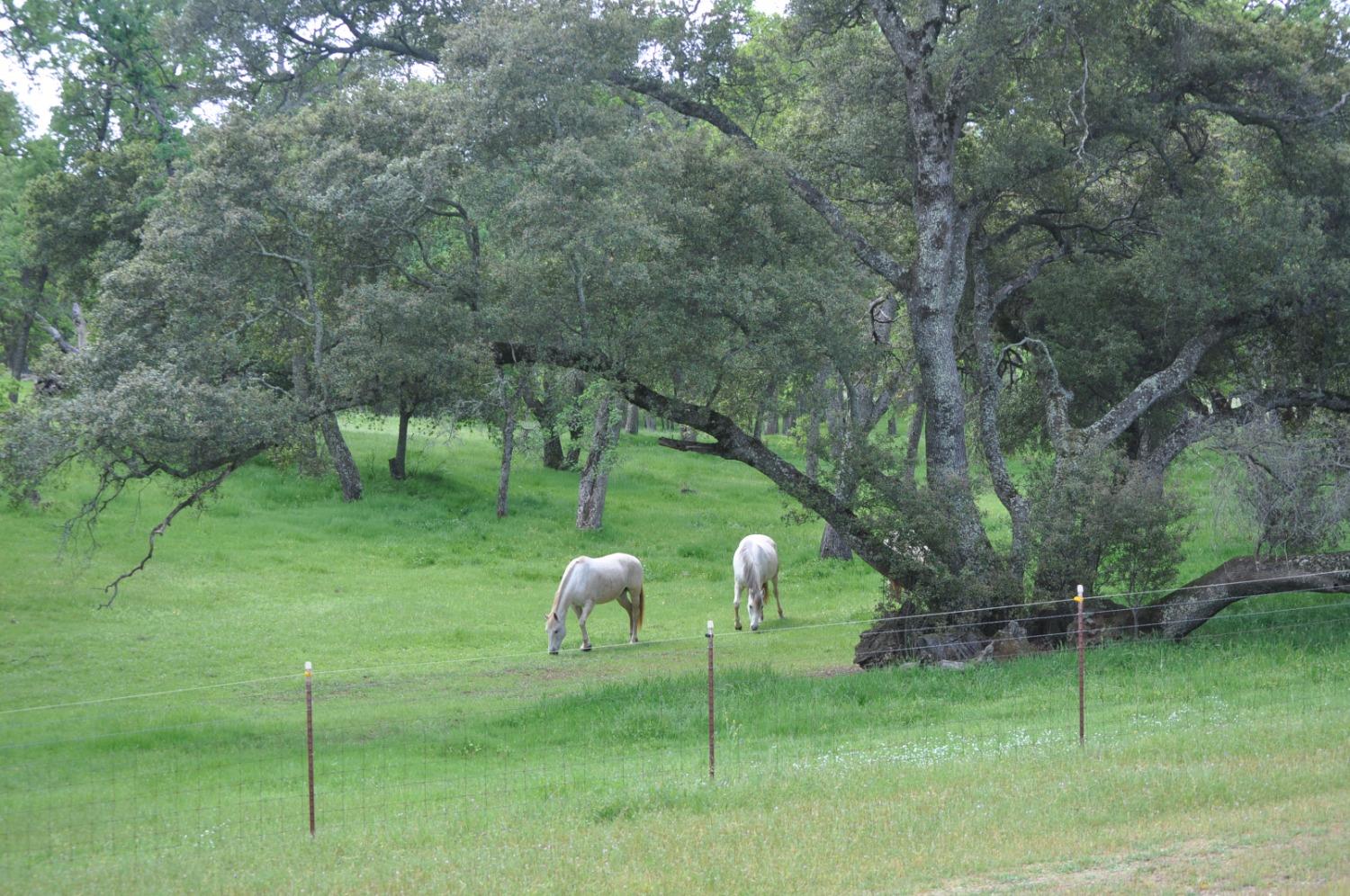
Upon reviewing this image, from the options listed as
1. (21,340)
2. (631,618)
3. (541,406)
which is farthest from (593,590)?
(21,340)

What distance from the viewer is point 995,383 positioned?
22.5 meters

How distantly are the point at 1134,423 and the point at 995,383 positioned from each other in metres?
4.58

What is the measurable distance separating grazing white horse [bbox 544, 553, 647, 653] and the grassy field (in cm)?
60

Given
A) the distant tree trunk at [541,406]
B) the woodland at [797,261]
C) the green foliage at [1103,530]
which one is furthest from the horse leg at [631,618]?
the green foliage at [1103,530]

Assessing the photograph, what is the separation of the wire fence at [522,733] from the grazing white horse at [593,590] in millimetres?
1991

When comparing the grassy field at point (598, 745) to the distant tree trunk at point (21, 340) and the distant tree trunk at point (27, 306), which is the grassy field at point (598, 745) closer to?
the distant tree trunk at point (27, 306)

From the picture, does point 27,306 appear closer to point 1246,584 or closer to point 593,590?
point 593,590

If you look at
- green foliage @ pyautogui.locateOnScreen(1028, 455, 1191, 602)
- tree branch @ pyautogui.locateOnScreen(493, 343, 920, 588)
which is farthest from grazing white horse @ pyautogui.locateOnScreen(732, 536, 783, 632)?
green foliage @ pyautogui.locateOnScreen(1028, 455, 1191, 602)

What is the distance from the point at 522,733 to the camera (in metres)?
15.2

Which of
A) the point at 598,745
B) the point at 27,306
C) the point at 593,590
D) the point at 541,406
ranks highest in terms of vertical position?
the point at 27,306

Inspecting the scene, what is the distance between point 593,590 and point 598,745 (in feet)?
28.7

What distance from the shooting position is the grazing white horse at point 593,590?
2230cm

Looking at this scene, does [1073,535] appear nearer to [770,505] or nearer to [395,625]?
[395,625]

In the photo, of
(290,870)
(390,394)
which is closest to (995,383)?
(390,394)
